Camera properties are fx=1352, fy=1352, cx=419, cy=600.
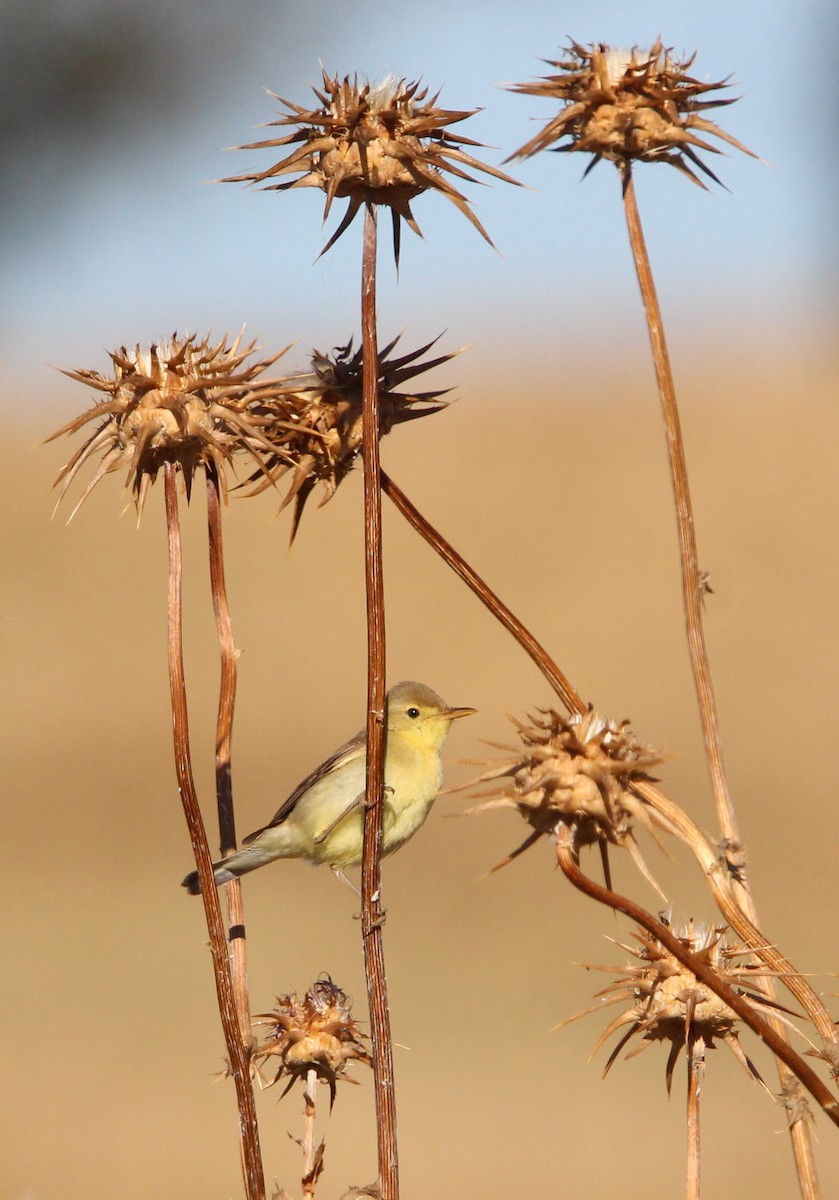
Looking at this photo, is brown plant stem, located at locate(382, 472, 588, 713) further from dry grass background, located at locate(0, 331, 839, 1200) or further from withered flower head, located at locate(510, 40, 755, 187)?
dry grass background, located at locate(0, 331, 839, 1200)

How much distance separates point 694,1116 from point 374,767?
1043mm

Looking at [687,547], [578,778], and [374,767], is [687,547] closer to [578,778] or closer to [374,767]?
[578,778]

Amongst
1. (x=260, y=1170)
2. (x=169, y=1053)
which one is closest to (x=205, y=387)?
(x=260, y=1170)

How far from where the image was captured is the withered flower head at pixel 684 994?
2928mm

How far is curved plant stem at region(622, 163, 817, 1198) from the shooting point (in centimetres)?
296

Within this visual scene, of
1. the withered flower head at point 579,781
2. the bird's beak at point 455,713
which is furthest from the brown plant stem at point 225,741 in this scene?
the bird's beak at point 455,713

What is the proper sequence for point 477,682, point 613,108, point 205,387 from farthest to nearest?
1. point 477,682
2. point 613,108
3. point 205,387

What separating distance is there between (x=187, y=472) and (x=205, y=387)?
23 cm

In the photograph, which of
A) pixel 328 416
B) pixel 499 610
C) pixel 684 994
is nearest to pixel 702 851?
pixel 684 994

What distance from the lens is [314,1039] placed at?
3594 mm

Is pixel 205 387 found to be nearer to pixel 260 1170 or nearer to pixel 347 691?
pixel 260 1170

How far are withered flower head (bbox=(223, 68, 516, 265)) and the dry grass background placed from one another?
9.08 ft

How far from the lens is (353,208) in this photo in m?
3.14

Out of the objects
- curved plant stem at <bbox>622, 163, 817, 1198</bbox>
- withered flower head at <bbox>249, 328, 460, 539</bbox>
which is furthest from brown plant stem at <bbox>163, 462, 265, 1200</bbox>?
curved plant stem at <bbox>622, 163, 817, 1198</bbox>
